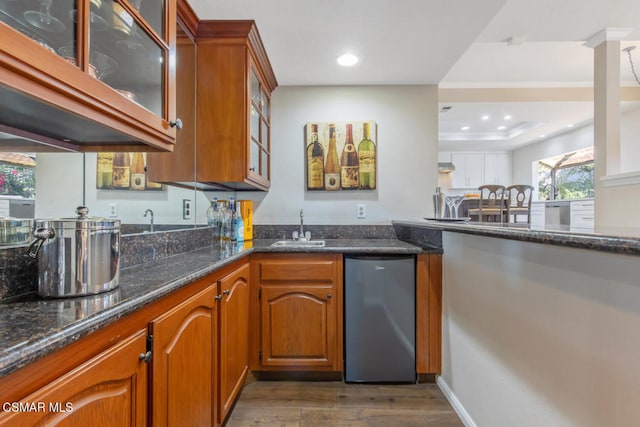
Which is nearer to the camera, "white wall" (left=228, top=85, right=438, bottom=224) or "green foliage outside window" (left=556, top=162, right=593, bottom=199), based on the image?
"white wall" (left=228, top=85, right=438, bottom=224)

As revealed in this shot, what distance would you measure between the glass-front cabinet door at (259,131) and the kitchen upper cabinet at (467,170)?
5937 millimetres

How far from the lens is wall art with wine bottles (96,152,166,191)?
1249 mm

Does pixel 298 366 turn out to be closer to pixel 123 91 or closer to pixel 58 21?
pixel 123 91

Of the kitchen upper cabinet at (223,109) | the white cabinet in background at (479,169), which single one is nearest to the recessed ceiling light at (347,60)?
the kitchen upper cabinet at (223,109)

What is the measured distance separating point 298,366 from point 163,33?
1.96 meters

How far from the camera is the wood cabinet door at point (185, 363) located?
2.98 ft

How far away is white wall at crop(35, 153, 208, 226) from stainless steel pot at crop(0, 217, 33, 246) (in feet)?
0.20

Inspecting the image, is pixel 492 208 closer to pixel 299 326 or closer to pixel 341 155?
pixel 341 155

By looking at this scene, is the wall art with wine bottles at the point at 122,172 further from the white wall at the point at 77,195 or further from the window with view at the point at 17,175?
the window with view at the point at 17,175

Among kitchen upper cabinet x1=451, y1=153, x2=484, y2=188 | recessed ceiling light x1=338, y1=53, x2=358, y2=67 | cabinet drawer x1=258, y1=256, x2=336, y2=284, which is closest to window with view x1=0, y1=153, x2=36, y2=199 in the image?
cabinet drawer x1=258, y1=256, x2=336, y2=284

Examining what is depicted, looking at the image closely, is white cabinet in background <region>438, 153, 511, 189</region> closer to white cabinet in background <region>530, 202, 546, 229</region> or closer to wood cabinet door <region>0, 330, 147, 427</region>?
white cabinet in background <region>530, 202, 546, 229</region>

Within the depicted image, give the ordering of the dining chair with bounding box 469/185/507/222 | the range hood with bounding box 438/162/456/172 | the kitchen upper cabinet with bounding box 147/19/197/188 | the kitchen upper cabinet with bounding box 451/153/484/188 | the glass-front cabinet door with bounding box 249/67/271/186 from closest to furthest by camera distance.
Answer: the kitchen upper cabinet with bounding box 147/19/197/188, the glass-front cabinet door with bounding box 249/67/271/186, the dining chair with bounding box 469/185/507/222, the range hood with bounding box 438/162/456/172, the kitchen upper cabinet with bounding box 451/153/484/188

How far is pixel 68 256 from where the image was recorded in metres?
0.79

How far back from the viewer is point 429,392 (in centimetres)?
190
